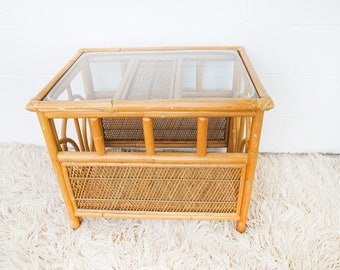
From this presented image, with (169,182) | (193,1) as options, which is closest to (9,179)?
(169,182)

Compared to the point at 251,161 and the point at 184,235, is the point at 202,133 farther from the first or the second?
the point at 184,235

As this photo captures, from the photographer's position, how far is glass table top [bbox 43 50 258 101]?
2.84ft

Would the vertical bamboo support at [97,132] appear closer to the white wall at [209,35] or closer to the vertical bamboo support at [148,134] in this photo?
the vertical bamboo support at [148,134]

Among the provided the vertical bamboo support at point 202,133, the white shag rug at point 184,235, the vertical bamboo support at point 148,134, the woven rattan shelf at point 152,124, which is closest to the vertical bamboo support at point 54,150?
the woven rattan shelf at point 152,124

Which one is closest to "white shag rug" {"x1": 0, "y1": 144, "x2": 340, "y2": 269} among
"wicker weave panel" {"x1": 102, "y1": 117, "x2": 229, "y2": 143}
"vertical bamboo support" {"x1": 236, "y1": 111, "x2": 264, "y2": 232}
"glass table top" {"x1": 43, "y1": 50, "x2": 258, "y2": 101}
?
"vertical bamboo support" {"x1": 236, "y1": 111, "x2": 264, "y2": 232}

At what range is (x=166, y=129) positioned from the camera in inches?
47.7

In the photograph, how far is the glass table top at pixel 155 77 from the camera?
2.84ft

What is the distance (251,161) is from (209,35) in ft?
1.83

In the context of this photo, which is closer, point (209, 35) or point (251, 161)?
point (251, 161)

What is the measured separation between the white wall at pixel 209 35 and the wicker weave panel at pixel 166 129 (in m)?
0.28

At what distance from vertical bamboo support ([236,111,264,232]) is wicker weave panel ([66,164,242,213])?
3 cm

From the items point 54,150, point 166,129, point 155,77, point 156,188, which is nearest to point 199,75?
point 155,77

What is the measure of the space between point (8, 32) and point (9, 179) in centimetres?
62

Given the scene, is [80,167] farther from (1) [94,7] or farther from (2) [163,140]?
(1) [94,7]
